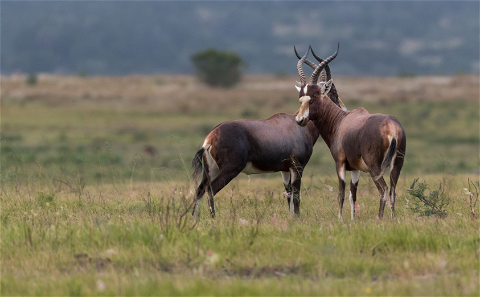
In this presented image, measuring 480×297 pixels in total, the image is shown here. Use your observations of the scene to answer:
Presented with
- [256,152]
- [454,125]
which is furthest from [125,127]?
[256,152]

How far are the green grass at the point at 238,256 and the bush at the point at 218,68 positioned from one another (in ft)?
190

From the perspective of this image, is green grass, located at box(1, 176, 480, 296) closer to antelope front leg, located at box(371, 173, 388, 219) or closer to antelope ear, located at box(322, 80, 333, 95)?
antelope front leg, located at box(371, 173, 388, 219)

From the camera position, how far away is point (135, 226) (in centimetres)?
636

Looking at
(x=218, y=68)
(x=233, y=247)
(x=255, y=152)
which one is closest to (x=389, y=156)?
(x=255, y=152)

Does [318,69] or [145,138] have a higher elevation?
[318,69]

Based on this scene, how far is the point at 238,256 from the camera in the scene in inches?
226

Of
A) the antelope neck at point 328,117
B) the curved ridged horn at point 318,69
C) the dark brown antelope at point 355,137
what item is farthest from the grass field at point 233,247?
the curved ridged horn at point 318,69

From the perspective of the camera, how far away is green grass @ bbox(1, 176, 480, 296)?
4840 millimetres

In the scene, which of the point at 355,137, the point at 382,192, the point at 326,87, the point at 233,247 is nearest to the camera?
the point at 233,247

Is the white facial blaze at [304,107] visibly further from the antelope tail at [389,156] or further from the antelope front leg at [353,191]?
the antelope tail at [389,156]

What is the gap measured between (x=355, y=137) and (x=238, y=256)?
304 cm

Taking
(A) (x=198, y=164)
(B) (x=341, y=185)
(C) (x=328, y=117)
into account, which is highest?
(C) (x=328, y=117)

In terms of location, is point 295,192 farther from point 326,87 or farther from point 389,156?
point 389,156

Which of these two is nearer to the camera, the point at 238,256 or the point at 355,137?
the point at 238,256
